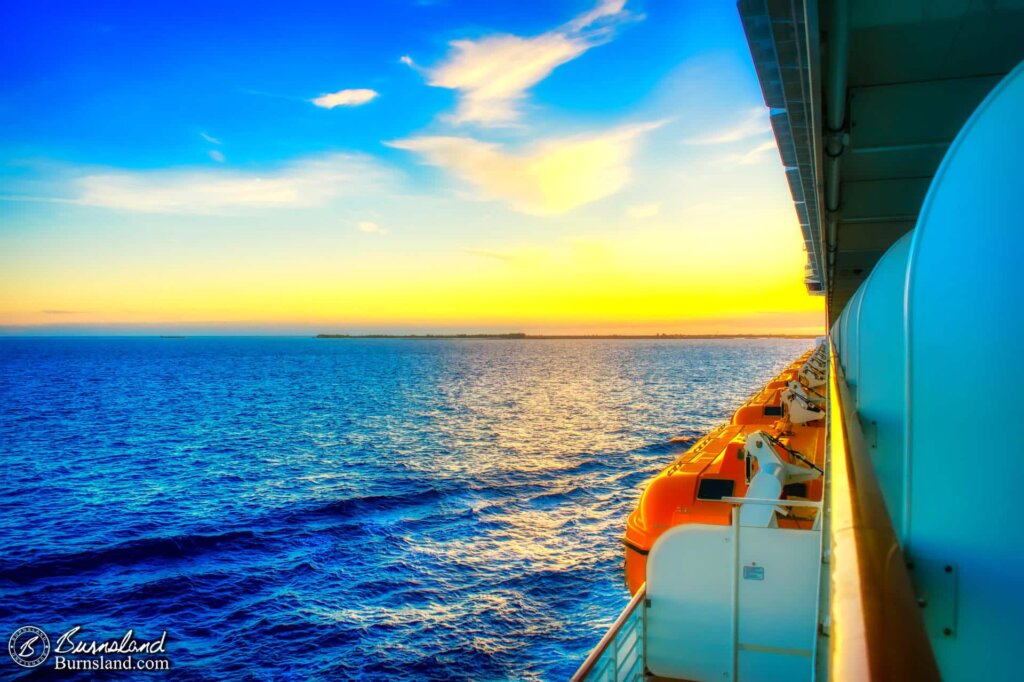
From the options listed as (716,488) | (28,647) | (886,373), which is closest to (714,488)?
(716,488)

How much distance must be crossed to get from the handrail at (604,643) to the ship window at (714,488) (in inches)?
171

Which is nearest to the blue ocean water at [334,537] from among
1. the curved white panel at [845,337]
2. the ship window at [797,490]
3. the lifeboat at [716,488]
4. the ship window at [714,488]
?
the lifeboat at [716,488]

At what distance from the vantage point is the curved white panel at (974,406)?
1913mm

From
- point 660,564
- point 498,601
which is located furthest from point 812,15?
point 498,601

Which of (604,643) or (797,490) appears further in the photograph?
(797,490)

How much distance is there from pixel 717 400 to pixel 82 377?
90278 mm

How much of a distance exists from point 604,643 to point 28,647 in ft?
49.9

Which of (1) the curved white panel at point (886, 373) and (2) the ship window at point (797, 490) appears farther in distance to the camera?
(2) the ship window at point (797, 490)

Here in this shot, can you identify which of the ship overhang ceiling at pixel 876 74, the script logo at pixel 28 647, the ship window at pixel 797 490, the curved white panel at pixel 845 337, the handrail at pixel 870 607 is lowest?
the script logo at pixel 28 647

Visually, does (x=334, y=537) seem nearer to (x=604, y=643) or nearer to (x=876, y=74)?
(x=604, y=643)

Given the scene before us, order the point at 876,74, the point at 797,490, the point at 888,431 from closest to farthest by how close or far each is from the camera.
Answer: the point at 888,431, the point at 876,74, the point at 797,490

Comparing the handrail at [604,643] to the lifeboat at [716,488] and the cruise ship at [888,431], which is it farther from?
the lifeboat at [716,488]

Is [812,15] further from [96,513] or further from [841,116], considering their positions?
[96,513]

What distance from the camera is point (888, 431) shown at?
14.2 ft
